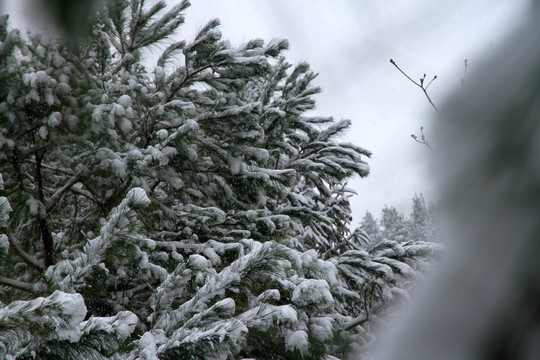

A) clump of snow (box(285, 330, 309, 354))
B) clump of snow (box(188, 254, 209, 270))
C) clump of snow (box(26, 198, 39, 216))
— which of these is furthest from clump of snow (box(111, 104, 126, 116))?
clump of snow (box(285, 330, 309, 354))

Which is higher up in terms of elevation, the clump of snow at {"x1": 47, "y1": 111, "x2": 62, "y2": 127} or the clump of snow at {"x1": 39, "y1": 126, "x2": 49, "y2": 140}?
the clump of snow at {"x1": 47, "y1": 111, "x2": 62, "y2": 127}

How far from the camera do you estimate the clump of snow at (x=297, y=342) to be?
246 cm

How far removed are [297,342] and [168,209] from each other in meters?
2.42

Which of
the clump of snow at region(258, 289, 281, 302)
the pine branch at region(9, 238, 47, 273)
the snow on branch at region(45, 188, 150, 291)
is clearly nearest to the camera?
the snow on branch at region(45, 188, 150, 291)

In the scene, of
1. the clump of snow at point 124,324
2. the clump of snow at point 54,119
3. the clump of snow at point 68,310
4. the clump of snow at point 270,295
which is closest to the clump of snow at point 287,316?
the clump of snow at point 270,295

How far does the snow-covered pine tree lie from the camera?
7.47 feet

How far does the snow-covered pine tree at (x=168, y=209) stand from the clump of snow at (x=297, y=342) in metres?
0.01

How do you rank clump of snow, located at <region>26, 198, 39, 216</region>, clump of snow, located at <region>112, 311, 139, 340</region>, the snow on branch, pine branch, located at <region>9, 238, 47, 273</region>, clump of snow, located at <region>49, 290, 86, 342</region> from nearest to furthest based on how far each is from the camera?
1. clump of snow, located at <region>49, 290, 86, 342</region>
2. clump of snow, located at <region>112, 311, 139, 340</region>
3. the snow on branch
4. pine branch, located at <region>9, 238, 47, 273</region>
5. clump of snow, located at <region>26, 198, 39, 216</region>

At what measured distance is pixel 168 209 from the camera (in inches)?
170

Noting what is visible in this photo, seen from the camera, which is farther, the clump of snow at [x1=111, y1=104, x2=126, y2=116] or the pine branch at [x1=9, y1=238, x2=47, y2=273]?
the clump of snow at [x1=111, y1=104, x2=126, y2=116]

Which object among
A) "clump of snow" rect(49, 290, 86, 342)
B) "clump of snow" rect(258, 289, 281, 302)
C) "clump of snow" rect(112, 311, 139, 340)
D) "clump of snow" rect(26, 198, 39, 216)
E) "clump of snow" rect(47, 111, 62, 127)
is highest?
"clump of snow" rect(47, 111, 62, 127)

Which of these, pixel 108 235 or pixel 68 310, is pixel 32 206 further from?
pixel 68 310

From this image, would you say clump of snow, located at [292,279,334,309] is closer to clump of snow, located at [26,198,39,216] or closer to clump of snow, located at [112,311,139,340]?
clump of snow, located at [112,311,139,340]

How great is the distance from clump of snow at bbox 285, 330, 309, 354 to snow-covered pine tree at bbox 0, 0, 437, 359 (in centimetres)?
1
